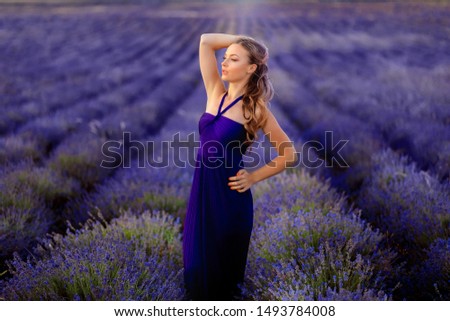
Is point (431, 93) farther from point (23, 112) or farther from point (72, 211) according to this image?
point (23, 112)

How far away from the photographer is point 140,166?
4.93 metres

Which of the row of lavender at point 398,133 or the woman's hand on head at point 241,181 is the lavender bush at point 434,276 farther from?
the woman's hand on head at point 241,181

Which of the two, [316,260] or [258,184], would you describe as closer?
[316,260]

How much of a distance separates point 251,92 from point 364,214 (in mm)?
2015

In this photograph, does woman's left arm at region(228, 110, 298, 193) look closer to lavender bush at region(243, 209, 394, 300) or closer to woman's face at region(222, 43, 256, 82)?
woman's face at region(222, 43, 256, 82)

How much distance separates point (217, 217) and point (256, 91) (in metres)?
0.70

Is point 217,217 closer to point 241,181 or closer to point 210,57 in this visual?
point 241,181

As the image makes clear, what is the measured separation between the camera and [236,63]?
2.16 meters

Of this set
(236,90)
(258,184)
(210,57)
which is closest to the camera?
(236,90)

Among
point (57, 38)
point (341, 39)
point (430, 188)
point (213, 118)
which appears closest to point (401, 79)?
point (430, 188)

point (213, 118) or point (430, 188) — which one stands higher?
point (213, 118)

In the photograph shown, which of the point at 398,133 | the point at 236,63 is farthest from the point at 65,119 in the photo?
the point at 236,63

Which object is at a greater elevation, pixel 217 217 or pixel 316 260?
pixel 217 217
